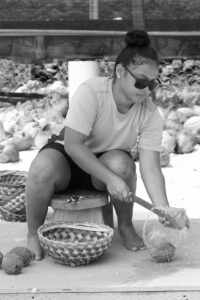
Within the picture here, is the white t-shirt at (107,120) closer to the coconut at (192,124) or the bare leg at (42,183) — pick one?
the bare leg at (42,183)

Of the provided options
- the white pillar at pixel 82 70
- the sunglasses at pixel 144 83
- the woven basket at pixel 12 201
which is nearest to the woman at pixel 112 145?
the sunglasses at pixel 144 83

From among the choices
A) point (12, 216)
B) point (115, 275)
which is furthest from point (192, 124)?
point (115, 275)

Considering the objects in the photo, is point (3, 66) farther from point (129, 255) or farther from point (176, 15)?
point (129, 255)

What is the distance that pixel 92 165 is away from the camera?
2797 millimetres

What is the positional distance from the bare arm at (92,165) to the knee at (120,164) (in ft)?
0.24

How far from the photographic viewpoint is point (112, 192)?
2746 mm

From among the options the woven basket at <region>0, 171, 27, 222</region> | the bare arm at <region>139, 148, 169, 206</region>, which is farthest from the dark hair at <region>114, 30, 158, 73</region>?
the woven basket at <region>0, 171, 27, 222</region>

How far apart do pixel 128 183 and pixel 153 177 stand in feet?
0.38

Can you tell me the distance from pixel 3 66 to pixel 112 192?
5.51 metres

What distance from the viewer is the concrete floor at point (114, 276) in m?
2.43

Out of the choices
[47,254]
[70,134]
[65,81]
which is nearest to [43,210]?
[47,254]

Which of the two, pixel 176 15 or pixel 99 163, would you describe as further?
pixel 176 15

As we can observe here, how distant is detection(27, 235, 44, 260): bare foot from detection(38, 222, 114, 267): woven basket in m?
0.06

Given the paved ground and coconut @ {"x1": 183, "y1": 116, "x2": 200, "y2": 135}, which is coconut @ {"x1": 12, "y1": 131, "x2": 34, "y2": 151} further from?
the paved ground
